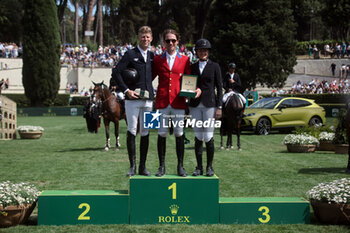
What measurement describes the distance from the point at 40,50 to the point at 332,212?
40841 mm

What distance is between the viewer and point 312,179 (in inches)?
384

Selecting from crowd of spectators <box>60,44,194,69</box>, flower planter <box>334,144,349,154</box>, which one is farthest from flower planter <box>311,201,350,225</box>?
crowd of spectators <box>60,44,194,69</box>

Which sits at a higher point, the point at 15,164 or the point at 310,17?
the point at 310,17

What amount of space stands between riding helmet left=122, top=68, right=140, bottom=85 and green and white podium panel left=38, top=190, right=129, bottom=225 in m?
1.95

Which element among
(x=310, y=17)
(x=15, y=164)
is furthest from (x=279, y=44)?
(x=310, y=17)

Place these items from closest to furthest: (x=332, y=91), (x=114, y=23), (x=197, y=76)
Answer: (x=197, y=76) < (x=332, y=91) < (x=114, y=23)

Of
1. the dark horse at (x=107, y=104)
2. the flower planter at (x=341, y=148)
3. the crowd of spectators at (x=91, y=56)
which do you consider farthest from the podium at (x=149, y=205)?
the crowd of spectators at (x=91, y=56)

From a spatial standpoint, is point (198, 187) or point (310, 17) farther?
point (310, 17)

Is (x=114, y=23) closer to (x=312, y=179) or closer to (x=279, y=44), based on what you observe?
(x=279, y=44)

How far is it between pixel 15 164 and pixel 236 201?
758 centimetres

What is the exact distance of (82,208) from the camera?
6.32 metres

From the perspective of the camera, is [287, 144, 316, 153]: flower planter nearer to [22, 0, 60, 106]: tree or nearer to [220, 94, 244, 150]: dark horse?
[220, 94, 244, 150]: dark horse

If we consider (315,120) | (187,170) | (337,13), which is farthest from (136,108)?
(337,13)

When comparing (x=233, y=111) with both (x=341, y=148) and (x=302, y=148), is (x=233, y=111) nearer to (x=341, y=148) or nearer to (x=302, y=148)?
(x=302, y=148)
